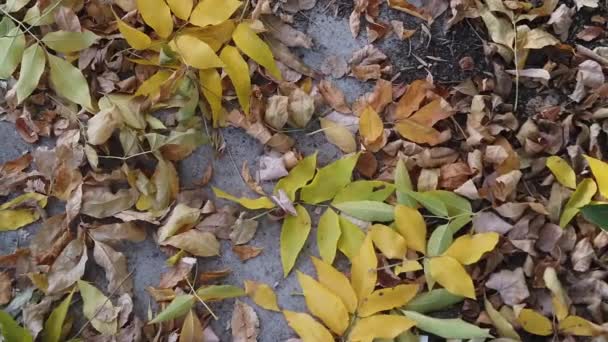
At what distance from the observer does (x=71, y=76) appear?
116 centimetres

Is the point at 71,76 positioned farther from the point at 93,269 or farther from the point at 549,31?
the point at 549,31

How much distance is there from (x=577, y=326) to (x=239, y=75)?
646 mm

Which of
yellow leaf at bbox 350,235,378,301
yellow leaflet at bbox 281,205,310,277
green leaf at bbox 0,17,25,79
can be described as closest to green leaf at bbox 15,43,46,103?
green leaf at bbox 0,17,25,79

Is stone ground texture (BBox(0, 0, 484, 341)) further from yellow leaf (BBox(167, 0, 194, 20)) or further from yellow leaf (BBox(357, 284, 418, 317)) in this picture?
yellow leaf (BBox(167, 0, 194, 20))

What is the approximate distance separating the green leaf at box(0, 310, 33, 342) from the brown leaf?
30 centimetres

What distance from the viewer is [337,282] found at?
109 centimetres

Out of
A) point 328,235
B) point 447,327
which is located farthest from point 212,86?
point 447,327

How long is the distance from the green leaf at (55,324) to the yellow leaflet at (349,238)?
1.43 ft

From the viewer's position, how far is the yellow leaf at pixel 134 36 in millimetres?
1138

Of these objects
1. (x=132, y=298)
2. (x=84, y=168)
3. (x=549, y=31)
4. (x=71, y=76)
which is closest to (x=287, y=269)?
(x=132, y=298)

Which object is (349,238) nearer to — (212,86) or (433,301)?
(433,301)

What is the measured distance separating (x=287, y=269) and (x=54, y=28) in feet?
1.83

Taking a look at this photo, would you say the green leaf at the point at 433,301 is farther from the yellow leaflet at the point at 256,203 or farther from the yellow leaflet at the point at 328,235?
the yellow leaflet at the point at 256,203

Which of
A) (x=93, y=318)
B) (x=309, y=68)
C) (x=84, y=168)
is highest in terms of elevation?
(x=309, y=68)
